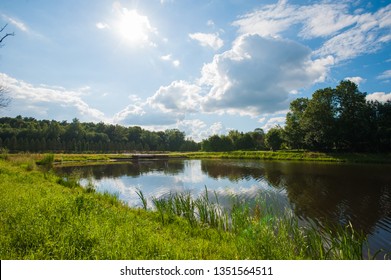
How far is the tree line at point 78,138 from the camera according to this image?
106 metres

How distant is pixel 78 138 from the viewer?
126562mm

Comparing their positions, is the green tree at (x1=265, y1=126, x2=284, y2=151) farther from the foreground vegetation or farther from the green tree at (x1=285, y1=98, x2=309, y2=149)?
the foreground vegetation

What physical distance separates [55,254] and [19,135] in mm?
131331

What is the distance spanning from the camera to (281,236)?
8.27 metres

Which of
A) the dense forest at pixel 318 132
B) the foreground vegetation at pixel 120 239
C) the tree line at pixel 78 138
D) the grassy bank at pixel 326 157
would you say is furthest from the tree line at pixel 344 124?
the tree line at pixel 78 138

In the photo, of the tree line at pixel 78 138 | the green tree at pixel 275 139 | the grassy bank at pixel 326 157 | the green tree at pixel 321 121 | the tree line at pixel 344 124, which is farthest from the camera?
the tree line at pixel 78 138

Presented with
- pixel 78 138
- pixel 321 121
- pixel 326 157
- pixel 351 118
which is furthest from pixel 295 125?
pixel 78 138

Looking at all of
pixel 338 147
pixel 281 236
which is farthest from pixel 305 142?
pixel 281 236

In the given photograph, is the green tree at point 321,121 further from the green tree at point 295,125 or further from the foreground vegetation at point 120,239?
the foreground vegetation at point 120,239

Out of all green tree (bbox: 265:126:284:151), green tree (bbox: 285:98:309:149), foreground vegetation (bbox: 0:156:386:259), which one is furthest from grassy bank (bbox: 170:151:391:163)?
foreground vegetation (bbox: 0:156:386:259)

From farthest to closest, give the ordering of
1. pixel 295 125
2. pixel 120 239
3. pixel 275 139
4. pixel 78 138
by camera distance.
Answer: pixel 78 138
pixel 275 139
pixel 295 125
pixel 120 239

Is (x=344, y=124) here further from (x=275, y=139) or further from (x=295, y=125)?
(x=275, y=139)

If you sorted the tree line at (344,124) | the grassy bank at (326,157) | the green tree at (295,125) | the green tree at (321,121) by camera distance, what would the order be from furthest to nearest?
the green tree at (295,125) → the green tree at (321,121) → the tree line at (344,124) → the grassy bank at (326,157)
